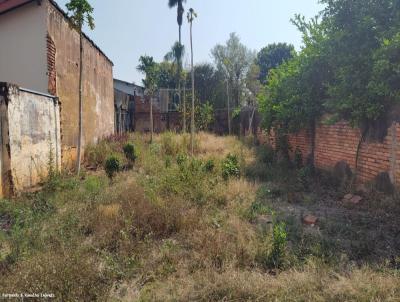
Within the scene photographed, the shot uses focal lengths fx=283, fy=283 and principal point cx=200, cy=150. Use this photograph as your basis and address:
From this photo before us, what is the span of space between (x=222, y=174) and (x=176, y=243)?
3.25 metres

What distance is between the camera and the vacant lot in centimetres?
255

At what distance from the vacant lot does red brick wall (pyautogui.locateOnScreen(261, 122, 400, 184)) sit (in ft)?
1.62

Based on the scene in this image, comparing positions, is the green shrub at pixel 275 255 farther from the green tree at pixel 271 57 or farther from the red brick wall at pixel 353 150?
the green tree at pixel 271 57

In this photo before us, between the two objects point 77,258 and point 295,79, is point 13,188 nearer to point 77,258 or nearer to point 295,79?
point 77,258

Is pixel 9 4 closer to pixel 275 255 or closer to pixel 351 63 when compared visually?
pixel 351 63

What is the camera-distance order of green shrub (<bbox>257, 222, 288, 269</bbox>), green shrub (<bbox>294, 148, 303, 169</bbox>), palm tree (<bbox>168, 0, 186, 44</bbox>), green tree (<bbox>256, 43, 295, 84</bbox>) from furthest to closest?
green tree (<bbox>256, 43, 295, 84</bbox>) < palm tree (<bbox>168, 0, 186, 44</bbox>) < green shrub (<bbox>294, 148, 303, 169</bbox>) < green shrub (<bbox>257, 222, 288, 269</bbox>)

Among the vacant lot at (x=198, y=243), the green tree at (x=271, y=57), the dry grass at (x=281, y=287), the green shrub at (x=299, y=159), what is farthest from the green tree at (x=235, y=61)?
the dry grass at (x=281, y=287)

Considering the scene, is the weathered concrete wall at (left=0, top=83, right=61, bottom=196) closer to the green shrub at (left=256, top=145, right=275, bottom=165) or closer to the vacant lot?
the vacant lot

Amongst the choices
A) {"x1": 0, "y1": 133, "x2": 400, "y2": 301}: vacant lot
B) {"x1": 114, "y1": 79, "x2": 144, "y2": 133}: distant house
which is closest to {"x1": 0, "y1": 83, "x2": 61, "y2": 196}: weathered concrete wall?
{"x1": 0, "y1": 133, "x2": 400, "y2": 301}: vacant lot

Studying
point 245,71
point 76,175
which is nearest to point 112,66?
point 76,175

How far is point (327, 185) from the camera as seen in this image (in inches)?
244

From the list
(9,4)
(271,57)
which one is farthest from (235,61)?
(9,4)

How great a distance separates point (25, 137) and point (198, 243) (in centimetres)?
427

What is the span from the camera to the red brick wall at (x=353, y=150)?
468 cm
